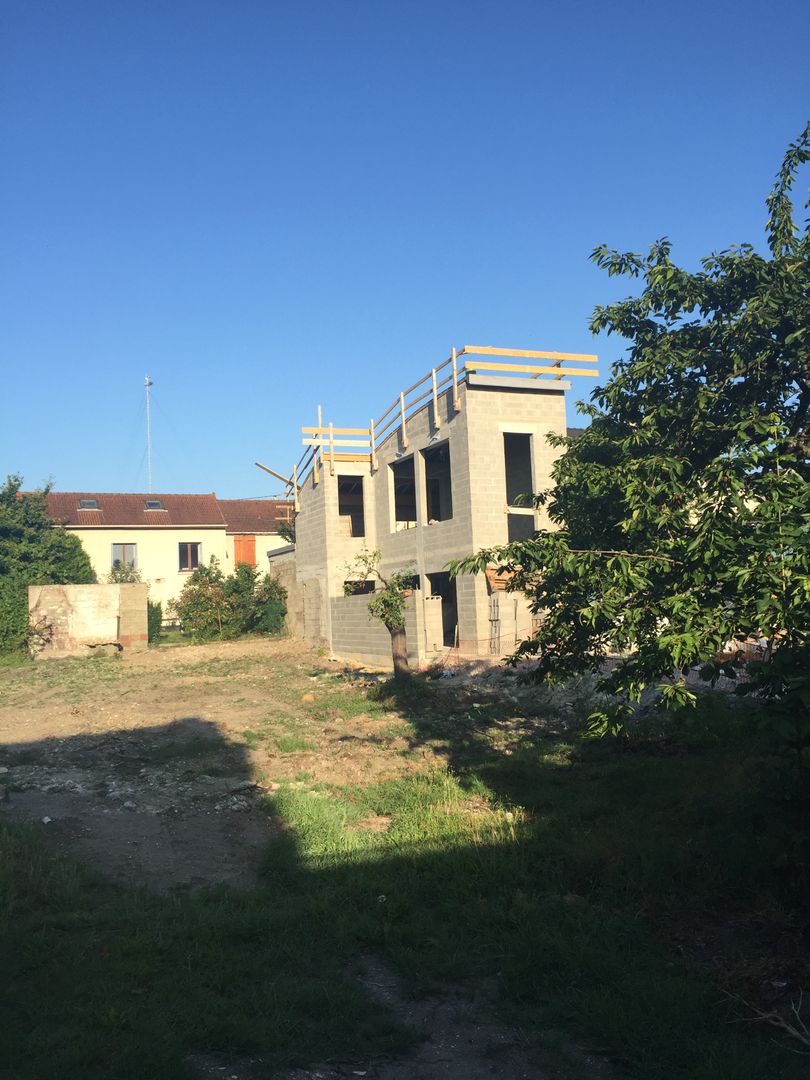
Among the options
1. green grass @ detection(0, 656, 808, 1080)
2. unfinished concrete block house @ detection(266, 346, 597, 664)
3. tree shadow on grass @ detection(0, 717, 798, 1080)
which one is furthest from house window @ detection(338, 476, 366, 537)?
tree shadow on grass @ detection(0, 717, 798, 1080)

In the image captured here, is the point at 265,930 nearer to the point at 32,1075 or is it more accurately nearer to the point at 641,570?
the point at 32,1075

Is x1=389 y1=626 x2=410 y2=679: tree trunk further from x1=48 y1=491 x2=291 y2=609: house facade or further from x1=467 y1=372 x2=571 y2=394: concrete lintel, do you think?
x1=48 y1=491 x2=291 y2=609: house facade

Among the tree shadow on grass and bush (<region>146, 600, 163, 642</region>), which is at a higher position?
bush (<region>146, 600, 163, 642</region>)

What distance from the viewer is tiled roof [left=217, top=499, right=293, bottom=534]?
42500 millimetres

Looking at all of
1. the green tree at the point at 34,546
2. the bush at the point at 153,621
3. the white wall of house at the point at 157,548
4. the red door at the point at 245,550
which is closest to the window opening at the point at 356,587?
the bush at the point at 153,621

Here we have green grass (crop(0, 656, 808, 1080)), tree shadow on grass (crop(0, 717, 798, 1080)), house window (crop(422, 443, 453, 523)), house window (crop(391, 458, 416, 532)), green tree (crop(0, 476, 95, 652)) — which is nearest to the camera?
tree shadow on grass (crop(0, 717, 798, 1080))

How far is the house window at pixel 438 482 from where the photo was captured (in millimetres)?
24358

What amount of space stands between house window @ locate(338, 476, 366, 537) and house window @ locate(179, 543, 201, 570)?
39.3ft

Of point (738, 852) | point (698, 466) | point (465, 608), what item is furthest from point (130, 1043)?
point (465, 608)

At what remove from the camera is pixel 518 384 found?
68.7ft

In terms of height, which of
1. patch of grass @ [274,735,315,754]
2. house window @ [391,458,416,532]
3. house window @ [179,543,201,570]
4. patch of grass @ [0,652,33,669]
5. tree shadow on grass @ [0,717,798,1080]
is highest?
house window @ [391,458,416,532]

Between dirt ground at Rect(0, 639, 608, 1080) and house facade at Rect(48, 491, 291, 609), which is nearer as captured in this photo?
dirt ground at Rect(0, 639, 608, 1080)

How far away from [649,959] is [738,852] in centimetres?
172

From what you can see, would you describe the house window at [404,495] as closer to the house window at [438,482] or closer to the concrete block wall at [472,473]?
Answer: the house window at [438,482]
